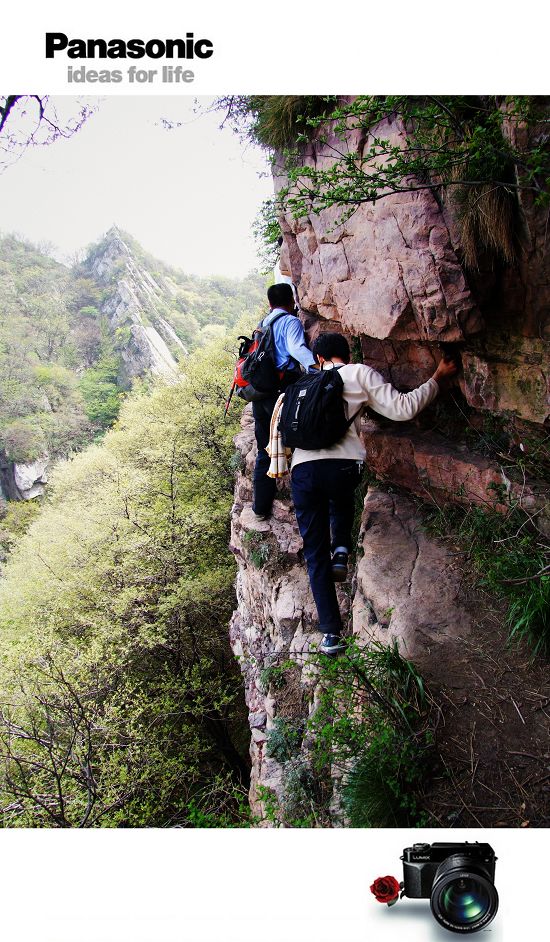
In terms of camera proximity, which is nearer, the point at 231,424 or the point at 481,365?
the point at 481,365

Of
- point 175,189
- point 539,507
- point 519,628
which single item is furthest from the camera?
point 175,189

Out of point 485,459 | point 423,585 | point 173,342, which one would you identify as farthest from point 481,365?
→ point 173,342

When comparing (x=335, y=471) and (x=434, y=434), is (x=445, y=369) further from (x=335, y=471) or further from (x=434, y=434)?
(x=335, y=471)

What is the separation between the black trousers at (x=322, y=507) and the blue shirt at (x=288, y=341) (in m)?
1.05

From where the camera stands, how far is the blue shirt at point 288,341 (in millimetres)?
4547

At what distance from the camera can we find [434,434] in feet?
14.5

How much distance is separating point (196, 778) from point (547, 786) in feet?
30.8

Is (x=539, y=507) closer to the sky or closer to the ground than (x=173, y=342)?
closer to the ground

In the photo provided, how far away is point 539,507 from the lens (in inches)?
137

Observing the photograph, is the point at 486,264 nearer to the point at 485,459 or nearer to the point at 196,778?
the point at 485,459

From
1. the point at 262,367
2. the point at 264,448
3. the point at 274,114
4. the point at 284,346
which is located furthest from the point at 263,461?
the point at 274,114

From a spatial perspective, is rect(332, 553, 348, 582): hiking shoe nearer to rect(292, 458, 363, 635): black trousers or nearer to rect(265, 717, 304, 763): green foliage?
rect(292, 458, 363, 635): black trousers

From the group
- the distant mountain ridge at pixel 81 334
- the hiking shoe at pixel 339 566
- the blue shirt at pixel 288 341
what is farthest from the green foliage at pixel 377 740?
the distant mountain ridge at pixel 81 334
